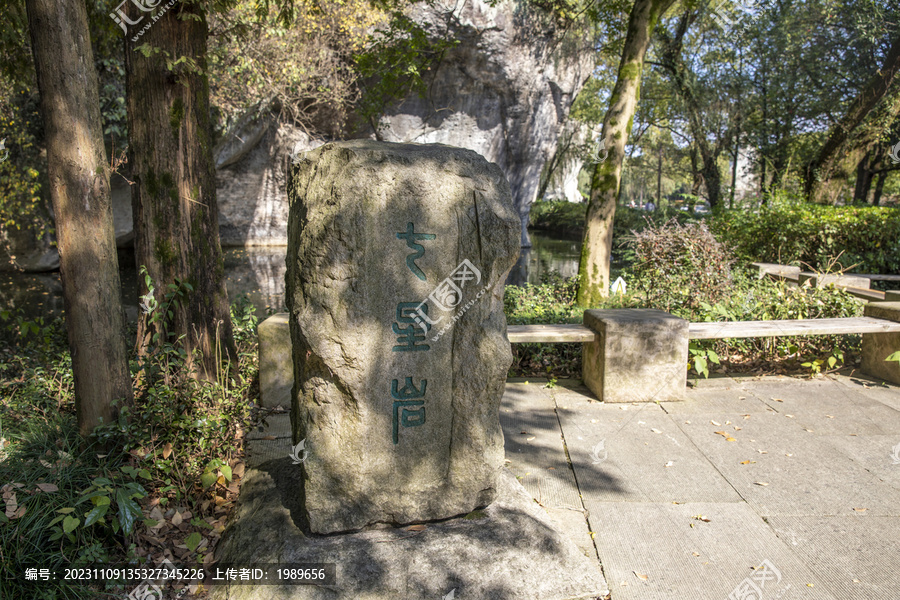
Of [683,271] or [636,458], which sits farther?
[683,271]

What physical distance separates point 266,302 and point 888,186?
2913 centimetres

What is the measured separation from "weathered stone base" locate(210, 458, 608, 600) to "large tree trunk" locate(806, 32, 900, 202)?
1193 cm

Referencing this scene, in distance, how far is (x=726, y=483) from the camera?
3568 millimetres

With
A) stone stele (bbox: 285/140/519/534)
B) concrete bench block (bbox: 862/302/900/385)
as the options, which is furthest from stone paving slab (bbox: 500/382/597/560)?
concrete bench block (bbox: 862/302/900/385)

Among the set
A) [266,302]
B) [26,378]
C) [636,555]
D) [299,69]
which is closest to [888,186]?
[299,69]

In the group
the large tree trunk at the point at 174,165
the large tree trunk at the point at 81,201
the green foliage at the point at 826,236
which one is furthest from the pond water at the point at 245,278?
the green foliage at the point at 826,236

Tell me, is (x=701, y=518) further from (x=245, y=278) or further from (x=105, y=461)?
(x=245, y=278)

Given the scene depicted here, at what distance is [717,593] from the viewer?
262 cm

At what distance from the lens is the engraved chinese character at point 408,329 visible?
9.03 feet

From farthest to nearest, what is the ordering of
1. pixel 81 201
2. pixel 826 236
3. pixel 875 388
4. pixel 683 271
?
1. pixel 826 236
2. pixel 683 271
3. pixel 875 388
4. pixel 81 201

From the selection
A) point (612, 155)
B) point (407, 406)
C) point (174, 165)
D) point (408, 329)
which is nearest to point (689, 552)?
point (407, 406)

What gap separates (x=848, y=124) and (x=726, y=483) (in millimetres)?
10974

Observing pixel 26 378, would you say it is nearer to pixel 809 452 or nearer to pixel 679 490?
pixel 679 490

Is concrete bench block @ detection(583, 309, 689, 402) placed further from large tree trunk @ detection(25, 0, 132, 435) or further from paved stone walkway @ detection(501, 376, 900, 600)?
large tree trunk @ detection(25, 0, 132, 435)
